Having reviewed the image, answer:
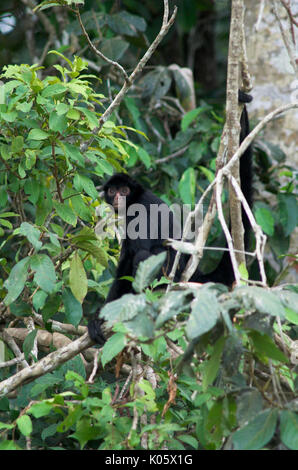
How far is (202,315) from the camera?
2316mm

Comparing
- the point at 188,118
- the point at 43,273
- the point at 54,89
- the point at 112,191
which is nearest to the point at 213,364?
the point at 43,273

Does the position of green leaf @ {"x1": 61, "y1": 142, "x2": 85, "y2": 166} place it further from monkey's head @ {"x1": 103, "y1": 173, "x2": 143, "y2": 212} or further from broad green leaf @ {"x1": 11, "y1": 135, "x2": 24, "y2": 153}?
monkey's head @ {"x1": 103, "y1": 173, "x2": 143, "y2": 212}

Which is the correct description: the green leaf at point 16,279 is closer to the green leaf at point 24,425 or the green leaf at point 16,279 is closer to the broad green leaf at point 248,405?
the green leaf at point 24,425

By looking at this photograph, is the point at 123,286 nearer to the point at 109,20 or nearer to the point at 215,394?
the point at 215,394

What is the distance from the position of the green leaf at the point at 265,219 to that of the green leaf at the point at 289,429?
359 centimetres

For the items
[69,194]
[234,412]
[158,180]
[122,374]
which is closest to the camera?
[234,412]

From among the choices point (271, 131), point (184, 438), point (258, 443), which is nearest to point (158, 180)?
point (271, 131)

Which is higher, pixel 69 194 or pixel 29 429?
pixel 69 194

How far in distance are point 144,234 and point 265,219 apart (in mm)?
1385

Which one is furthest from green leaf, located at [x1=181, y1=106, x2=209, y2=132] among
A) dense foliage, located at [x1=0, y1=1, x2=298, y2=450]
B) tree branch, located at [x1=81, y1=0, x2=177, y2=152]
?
tree branch, located at [x1=81, y1=0, x2=177, y2=152]

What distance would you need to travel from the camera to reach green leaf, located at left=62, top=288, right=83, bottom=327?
3832 mm

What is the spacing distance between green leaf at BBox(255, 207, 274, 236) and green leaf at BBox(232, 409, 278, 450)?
11.8 ft
